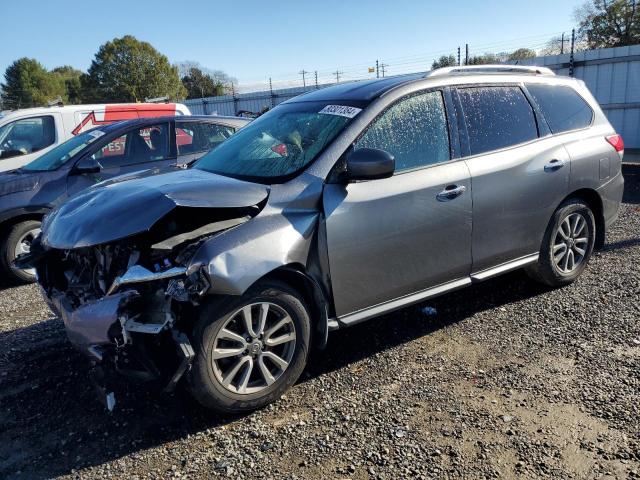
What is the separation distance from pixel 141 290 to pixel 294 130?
1621mm

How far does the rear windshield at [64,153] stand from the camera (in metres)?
6.17

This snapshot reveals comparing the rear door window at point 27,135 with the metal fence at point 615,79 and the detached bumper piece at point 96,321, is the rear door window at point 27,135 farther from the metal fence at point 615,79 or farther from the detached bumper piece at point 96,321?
the metal fence at point 615,79

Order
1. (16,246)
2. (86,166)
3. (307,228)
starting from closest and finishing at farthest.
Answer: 1. (307,228)
2. (16,246)
3. (86,166)

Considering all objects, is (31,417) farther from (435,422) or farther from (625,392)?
(625,392)

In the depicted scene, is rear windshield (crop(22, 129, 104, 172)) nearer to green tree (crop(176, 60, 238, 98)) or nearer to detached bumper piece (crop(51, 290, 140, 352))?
detached bumper piece (crop(51, 290, 140, 352))

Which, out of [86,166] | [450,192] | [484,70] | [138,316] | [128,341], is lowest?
[128,341]

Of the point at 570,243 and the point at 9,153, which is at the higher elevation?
the point at 9,153

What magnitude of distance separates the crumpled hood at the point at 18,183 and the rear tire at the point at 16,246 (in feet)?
1.21

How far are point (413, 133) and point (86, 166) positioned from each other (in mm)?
4151

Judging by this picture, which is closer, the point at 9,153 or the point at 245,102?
the point at 9,153

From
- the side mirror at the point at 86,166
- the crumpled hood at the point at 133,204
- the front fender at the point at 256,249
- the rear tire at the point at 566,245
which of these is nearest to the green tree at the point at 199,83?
the side mirror at the point at 86,166

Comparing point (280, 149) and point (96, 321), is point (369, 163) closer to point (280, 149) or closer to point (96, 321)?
point (280, 149)

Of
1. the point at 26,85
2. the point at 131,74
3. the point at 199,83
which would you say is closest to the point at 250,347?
Result: the point at 131,74

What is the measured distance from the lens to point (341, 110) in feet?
11.9
